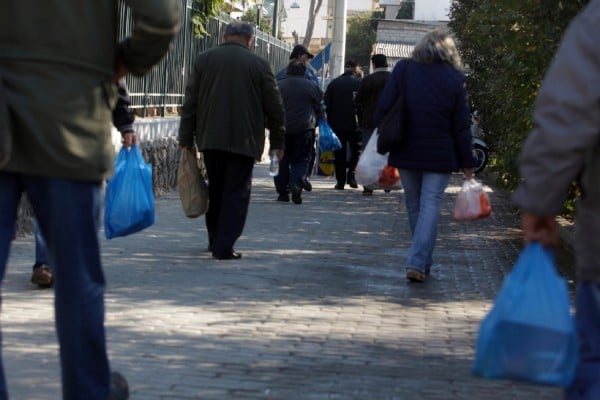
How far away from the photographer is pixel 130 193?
6.84 m

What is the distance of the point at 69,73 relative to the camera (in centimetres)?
404

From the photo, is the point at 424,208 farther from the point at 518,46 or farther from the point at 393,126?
the point at 518,46

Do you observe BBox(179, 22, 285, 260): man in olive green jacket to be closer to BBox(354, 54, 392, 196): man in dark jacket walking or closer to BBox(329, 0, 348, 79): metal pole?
BBox(354, 54, 392, 196): man in dark jacket walking

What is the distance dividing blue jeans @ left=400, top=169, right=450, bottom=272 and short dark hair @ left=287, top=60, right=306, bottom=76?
7222 millimetres

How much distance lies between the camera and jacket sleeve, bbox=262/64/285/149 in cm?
1011

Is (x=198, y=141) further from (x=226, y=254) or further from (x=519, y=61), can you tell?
(x=519, y=61)

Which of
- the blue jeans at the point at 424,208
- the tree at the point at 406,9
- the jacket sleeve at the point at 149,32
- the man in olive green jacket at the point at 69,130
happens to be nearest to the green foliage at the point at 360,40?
the tree at the point at 406,9

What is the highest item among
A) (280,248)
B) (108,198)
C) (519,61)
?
(519,61)

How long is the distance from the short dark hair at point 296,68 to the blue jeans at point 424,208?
7222 mm

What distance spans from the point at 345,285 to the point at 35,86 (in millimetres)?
5307

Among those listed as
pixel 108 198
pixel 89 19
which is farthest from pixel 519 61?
pixel 89 19

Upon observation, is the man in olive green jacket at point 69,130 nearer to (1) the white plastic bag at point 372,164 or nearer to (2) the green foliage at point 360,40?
(1) the white plastic bag at point 372,164

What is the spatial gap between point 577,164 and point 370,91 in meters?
13.8

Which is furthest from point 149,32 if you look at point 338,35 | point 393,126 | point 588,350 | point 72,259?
point 338,35
